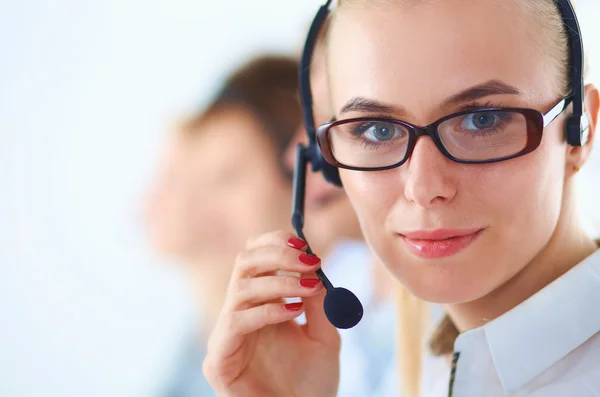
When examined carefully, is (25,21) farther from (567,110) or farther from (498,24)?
(567,110)

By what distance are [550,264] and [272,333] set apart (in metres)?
0.50

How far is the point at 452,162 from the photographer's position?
0.94 meters

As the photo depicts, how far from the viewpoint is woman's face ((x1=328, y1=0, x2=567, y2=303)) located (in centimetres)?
92

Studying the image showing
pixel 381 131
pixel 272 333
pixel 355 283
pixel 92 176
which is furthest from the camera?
pixel 355 283

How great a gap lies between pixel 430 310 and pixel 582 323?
617 mm

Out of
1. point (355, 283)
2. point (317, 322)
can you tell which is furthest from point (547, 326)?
point (355, 283)

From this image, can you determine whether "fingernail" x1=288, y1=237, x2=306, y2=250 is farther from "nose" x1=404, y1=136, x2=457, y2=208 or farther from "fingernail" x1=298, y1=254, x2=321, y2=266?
"nose" x1=404, y1=136, x2=457, y2=208

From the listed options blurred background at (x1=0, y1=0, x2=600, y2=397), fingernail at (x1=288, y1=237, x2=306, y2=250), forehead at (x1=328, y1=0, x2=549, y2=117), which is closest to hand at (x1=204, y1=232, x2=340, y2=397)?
fingernail at (x1=288, y1=237, x2=306, y2=250)

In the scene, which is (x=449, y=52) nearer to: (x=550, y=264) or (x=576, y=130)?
(x=576, y=130)

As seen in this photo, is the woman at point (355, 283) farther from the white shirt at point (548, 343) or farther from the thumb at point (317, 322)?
the white shirt at point (548, 343)

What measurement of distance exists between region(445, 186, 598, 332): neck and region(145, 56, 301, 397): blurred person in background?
82 cm

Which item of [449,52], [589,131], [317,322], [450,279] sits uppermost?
[449,52]

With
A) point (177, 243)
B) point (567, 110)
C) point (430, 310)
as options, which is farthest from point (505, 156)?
point (177, 243)

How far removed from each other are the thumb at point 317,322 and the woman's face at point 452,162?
0.23 metres
